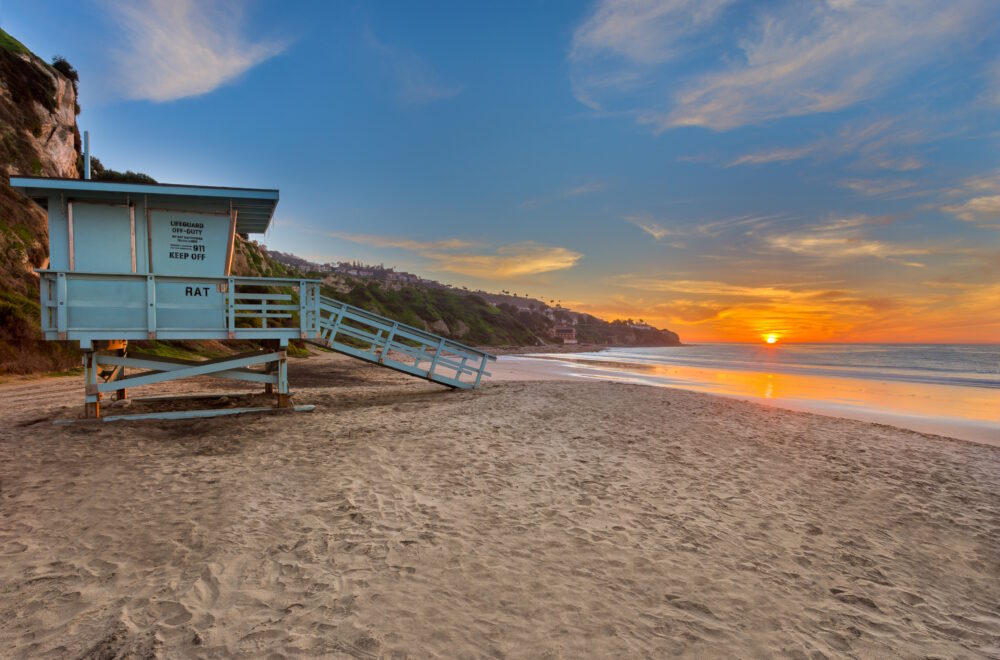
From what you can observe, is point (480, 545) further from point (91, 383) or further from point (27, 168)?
point (27, 168)

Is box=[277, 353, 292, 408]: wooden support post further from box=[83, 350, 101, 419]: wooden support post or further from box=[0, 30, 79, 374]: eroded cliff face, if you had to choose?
box=[0, 30, 79, 374]: eroded cliff face

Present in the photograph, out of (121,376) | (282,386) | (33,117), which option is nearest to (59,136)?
(33,117)

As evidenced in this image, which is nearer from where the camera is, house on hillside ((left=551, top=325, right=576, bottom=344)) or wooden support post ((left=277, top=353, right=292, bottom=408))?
wooden support post ((left=277, top=353, right=292, bottom=408))

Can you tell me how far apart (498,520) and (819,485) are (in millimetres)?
5449

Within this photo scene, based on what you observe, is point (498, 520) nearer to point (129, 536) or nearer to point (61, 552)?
point (129, 536)

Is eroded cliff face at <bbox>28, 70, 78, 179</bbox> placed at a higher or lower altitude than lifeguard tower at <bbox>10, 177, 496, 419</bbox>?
higher

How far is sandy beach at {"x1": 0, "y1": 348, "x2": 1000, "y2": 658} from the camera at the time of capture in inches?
129

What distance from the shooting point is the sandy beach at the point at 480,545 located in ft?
10.8

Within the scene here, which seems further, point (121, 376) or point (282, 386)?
point (121, 376)

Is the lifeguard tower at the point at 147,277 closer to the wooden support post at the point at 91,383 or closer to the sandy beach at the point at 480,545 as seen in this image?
the wooden support post at the point at 91,383

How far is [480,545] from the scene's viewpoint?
4.61 m

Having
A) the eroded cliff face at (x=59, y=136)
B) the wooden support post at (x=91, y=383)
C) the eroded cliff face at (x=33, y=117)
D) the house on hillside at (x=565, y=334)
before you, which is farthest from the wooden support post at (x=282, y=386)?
the house on hillside at (x=565, y=334)

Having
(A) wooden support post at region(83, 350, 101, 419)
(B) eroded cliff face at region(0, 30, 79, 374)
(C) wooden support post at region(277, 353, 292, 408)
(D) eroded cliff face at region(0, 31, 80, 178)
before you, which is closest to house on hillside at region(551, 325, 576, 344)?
(D) eroded cliff face at region(0, 31, 80, 178)

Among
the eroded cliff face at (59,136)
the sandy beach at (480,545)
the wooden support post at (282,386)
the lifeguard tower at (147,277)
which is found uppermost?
the eroded cliff face at (59,136)
